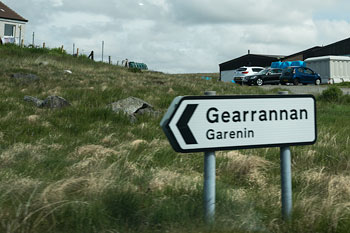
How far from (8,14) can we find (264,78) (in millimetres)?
28590

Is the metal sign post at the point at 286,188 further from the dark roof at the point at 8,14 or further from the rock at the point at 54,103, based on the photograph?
the dark roof at the point at 8,14

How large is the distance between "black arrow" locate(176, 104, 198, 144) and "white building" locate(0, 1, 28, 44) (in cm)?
4003

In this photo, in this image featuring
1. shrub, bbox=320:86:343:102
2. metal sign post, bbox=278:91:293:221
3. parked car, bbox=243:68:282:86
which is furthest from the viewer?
parked car, bbox=243:68:282:86

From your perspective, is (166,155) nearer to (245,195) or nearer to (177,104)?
(245,195)

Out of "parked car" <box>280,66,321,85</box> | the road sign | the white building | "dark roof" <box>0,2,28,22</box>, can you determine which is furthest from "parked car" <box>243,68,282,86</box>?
"dark roof" <box>0,2,28,22</box>

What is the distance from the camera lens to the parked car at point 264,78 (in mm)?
28031

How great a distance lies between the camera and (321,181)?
3.95m

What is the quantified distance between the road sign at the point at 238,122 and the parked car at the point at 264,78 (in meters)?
25.6

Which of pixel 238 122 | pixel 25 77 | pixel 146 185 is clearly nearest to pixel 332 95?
pixel 25 77

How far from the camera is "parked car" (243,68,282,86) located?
28031mm

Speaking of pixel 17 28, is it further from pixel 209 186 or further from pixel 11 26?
pixel 209 186

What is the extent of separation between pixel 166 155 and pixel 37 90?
350 inches

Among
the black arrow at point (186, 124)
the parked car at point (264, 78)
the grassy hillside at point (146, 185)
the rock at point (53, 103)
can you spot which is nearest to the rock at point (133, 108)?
the rock at point (53, 103)

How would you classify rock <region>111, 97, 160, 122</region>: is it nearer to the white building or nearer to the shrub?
the shrub
